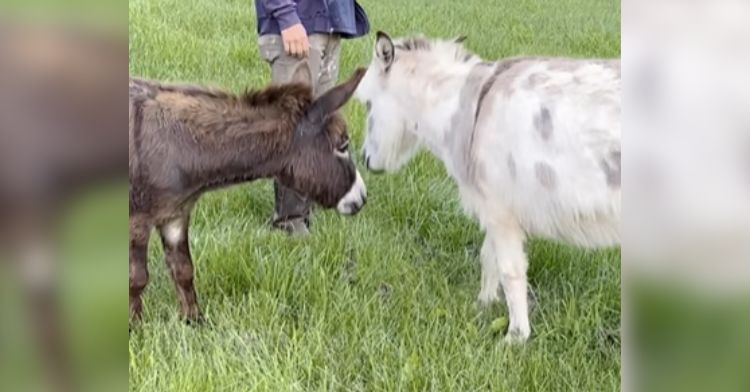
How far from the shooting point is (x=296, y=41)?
1.62 meters

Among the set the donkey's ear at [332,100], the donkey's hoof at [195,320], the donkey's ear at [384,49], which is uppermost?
the donkey's ear at [384,49]

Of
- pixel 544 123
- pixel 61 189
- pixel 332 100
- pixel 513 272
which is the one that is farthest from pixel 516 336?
pixel 61 189

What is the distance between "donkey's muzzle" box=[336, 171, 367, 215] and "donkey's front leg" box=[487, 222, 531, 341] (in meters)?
0.25

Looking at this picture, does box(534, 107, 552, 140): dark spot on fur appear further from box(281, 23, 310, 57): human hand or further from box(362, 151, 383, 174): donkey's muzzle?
box(281, 23, 310, 57): human hand

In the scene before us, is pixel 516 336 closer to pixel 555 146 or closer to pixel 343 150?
pixel 555 146

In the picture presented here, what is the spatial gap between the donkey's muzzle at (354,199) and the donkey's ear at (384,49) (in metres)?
0.22

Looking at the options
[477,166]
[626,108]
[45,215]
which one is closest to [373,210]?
[477,166]

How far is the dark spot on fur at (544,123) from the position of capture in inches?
64.4

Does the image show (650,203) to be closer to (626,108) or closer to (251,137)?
(626,108)

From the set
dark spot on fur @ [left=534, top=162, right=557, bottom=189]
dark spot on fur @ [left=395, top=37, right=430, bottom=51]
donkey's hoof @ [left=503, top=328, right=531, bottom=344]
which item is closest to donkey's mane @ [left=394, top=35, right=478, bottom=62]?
dark spot on fur @ [left=395, top=37, right=430, bottom=51]

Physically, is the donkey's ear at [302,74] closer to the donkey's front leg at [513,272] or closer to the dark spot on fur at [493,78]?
the dark spot on fur at [493,78]

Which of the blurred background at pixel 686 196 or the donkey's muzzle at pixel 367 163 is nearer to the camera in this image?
the blurred background at pixel 686 196

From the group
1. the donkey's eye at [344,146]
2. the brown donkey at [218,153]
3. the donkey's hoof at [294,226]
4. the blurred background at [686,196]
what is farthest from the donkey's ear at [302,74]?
the blurred background at [686,196]

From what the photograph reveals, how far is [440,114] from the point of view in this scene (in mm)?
1787
